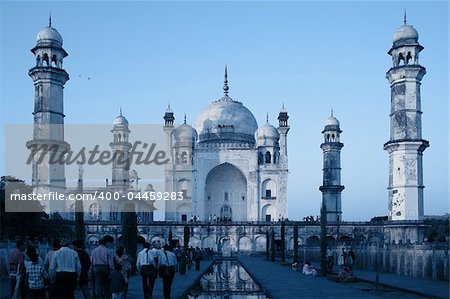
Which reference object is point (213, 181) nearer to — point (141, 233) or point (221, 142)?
point (221, 142)

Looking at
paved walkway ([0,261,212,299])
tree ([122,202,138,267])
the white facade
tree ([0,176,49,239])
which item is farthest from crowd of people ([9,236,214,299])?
the white facade

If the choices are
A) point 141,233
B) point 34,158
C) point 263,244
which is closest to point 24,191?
point 34,158

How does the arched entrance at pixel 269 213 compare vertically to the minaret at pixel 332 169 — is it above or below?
below

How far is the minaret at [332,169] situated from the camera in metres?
49.2

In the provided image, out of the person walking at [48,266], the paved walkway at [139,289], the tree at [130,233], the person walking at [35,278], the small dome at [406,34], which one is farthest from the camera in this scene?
the small dome at [406,34]

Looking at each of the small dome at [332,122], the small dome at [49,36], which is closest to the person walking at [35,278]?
the small dome at [49,36]

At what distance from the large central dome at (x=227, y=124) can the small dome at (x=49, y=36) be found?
47.7 feet

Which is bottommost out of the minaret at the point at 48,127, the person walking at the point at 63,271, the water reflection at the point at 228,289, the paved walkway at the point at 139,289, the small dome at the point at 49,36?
the water reflection at the point at 228,289

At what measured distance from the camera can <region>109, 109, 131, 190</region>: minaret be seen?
48562mm

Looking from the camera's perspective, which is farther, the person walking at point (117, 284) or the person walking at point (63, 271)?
the person walking at point (117, 284)

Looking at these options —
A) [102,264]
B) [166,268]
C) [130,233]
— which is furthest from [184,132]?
[102,264]

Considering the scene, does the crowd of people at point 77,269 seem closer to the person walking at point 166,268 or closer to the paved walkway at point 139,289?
the person walking at point 166,268

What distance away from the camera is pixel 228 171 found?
49.2m

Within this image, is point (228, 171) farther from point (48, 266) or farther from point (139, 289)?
point (48, 266)
